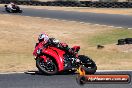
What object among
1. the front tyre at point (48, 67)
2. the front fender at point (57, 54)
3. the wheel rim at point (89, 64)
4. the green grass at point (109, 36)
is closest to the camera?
the wheel rim at point (89, 64)

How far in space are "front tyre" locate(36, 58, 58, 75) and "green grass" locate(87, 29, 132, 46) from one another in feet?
34.4

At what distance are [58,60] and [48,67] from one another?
507 mm

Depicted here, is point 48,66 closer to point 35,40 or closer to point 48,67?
point 48,67

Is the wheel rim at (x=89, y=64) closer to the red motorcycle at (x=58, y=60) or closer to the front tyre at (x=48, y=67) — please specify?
the red motorcycle at (x=58, y=60)

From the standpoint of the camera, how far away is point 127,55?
19.4 metres

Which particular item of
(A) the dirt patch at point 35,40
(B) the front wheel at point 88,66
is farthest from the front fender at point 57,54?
(A) the dirt patch at point 35,40

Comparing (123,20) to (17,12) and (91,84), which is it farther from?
(91,84)

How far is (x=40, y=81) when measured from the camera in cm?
1336

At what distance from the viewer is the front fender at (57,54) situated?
14.0m

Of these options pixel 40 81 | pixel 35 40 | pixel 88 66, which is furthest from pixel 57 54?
pixel 35 40

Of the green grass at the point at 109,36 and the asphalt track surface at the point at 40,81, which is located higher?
the asphalt track surface at the point at 40,81

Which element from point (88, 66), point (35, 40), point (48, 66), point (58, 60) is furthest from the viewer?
point (35, 40)

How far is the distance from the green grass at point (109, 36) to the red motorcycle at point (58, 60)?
34.3ft

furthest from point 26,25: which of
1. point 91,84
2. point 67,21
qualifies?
point 91,84
